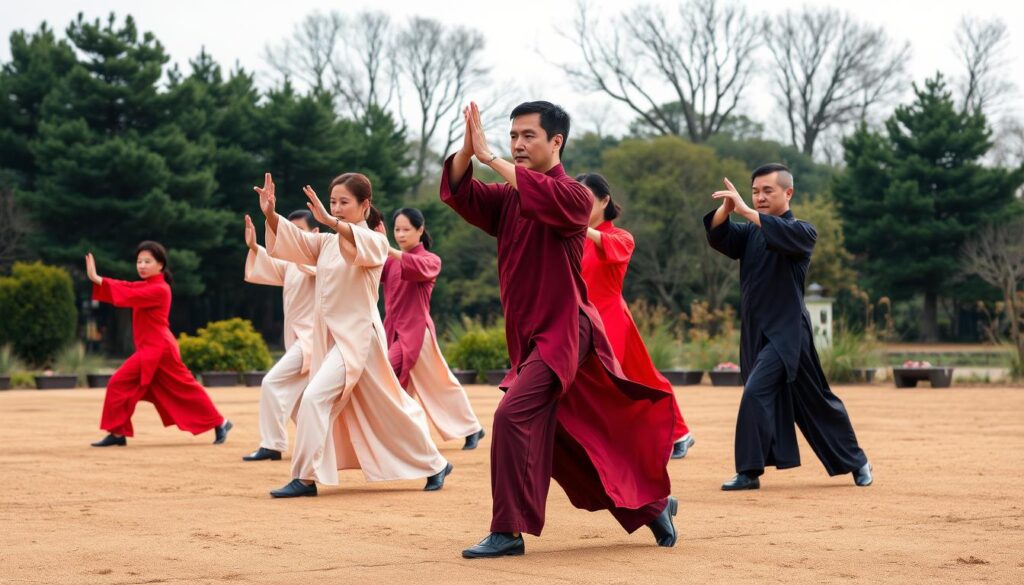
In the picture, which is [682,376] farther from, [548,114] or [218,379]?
[548,114]

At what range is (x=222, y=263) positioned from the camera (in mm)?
41344

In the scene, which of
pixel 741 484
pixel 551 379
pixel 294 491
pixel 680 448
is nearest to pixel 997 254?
pixel 680 448

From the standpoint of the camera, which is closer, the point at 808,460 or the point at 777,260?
the point at 777,260

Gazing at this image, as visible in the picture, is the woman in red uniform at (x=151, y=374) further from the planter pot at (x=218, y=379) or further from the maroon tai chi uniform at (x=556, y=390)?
the planter pot at (x=218, y=379)

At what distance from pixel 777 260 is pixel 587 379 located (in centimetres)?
297

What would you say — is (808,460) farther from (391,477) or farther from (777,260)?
(391,477)

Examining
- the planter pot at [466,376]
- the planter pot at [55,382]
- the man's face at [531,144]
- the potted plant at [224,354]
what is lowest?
the planter pot at [55,382]

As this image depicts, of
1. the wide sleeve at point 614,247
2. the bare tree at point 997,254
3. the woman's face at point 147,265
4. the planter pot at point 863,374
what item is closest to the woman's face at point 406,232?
the wide sleeve at point 614,247

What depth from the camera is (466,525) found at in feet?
21.8

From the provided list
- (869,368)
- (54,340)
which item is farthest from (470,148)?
(54,340)

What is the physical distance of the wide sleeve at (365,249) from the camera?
25.6 feet

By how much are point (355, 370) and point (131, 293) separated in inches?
169

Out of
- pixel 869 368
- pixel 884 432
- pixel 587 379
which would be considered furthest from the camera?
pixel 869 368

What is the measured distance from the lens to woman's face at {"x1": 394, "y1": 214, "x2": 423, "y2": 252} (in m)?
10.3
